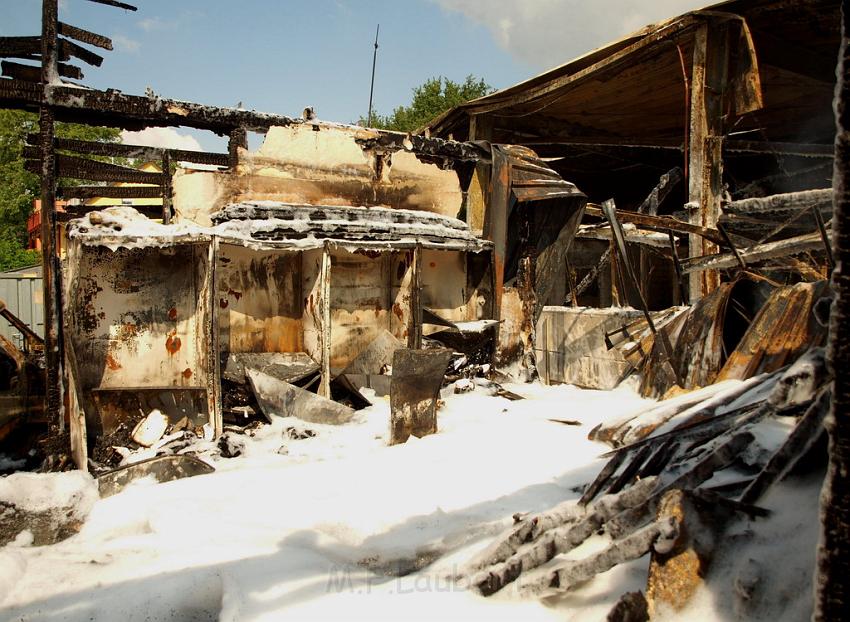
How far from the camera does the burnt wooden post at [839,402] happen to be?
1311mm

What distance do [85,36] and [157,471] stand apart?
4739mm

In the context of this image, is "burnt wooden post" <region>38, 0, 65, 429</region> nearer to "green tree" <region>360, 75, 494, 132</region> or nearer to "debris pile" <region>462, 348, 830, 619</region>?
"debris pile" <region>462, 348, 830, 619</region>

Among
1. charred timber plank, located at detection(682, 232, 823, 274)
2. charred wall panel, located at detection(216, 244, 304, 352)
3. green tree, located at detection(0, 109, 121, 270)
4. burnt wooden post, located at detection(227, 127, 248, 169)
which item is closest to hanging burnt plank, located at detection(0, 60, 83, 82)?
burnt wooden post, located at detection(227, 127, 248, 169)

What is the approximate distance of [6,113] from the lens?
25.3 metres

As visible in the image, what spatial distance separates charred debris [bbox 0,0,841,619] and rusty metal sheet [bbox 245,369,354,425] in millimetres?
23

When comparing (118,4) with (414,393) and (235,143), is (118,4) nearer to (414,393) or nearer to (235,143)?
(235,143)

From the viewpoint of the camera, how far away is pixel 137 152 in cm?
685

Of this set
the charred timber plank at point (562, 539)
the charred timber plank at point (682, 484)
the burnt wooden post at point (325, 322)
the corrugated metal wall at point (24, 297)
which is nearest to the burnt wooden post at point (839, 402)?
the charred timber plank at point (682, 484)

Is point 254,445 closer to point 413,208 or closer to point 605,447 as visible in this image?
point 605,447

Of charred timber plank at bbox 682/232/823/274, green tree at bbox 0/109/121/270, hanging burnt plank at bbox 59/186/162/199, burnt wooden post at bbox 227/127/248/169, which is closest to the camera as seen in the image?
charred timber plank at bbox 682/232/823/274

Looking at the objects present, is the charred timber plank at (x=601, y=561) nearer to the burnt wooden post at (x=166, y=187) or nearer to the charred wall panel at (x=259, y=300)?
the charred wall panel at (x=259, y=300)

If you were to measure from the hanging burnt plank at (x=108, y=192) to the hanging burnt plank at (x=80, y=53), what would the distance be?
4.51ft

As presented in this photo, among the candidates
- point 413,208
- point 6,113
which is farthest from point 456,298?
point 6,113

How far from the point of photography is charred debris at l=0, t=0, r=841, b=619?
521cm
